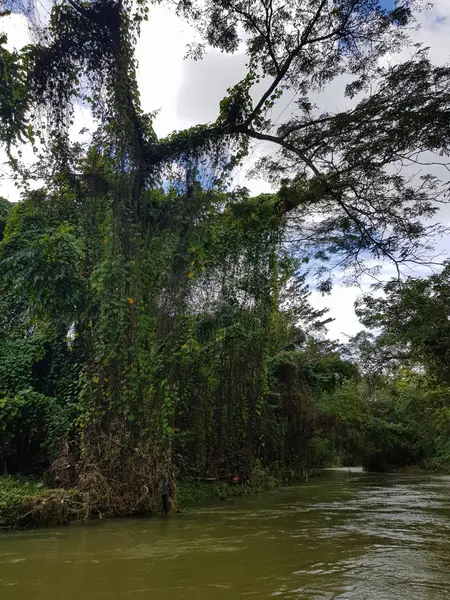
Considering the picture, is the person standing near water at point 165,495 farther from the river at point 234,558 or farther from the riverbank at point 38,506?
the river at point 234,558

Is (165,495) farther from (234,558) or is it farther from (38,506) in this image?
(234,558)

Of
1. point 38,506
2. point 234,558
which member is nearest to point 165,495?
point 38,506

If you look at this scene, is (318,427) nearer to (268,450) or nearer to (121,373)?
(268,450)

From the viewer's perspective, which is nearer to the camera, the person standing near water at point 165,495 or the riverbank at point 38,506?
the riverbank at point 38,506

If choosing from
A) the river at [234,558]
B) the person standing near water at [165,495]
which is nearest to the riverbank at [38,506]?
the person standing near water at [165,495]

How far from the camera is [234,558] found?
213 inches

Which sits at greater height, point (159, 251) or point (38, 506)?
point (159, 251)

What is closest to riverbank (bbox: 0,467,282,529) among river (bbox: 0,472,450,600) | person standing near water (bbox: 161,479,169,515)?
person standing near water (bbox: 161,479,169,515)

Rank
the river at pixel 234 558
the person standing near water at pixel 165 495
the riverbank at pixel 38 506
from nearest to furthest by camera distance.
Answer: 1. the river at pixel 234 558
2. the riverbank at pixel 38 506
3. the person standing near water at pixel 165 495

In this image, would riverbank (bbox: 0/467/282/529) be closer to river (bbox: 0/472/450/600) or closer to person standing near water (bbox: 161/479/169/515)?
person standing near water (bbox: 161/479/169/515)

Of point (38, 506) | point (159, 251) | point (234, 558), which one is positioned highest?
point (159, 251)

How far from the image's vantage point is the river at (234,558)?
4145 mm

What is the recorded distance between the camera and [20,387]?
37.5 feet

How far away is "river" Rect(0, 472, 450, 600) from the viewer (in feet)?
13.6
